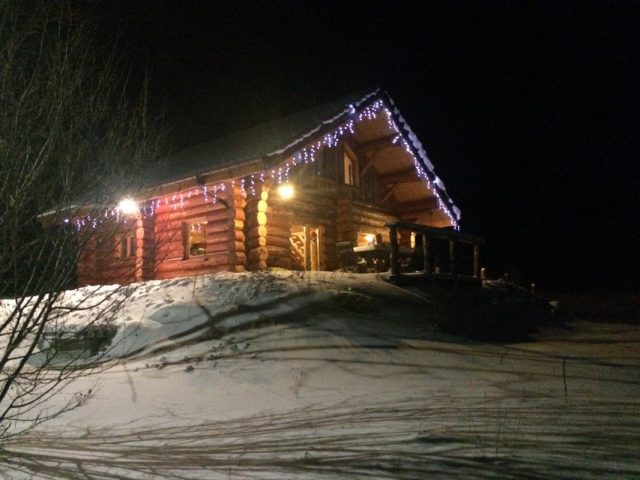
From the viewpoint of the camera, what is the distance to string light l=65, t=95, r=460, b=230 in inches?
635

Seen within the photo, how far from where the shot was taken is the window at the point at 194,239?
18.0 m

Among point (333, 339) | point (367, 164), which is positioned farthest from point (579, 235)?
point (333, 339)

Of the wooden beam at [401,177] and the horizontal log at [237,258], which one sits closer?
the horizontal log at [237,258]

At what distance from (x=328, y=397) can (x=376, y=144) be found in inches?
574

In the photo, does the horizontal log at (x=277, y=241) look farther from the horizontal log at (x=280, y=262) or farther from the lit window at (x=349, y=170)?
the lit window at (x=349, y=170)

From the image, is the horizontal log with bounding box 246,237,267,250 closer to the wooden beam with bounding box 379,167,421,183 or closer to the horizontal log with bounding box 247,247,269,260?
the horizontal log with bounding box 247,247,269,260

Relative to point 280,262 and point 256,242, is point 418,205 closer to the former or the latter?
point 280,262

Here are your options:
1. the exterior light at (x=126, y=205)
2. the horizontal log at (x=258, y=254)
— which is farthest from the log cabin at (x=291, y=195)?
the exterior light at (x=126, y=205)

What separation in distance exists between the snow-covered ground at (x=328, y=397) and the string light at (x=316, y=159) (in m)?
3.53

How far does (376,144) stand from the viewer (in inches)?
816

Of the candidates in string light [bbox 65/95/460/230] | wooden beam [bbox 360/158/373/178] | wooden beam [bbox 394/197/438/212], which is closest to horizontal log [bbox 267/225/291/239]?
string light [bbox 65/95/460/230]

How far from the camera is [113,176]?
21.9ft

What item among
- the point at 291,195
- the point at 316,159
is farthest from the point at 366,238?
the point at 291,195

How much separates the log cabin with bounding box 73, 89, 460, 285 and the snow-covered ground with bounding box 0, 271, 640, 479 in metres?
3.04
